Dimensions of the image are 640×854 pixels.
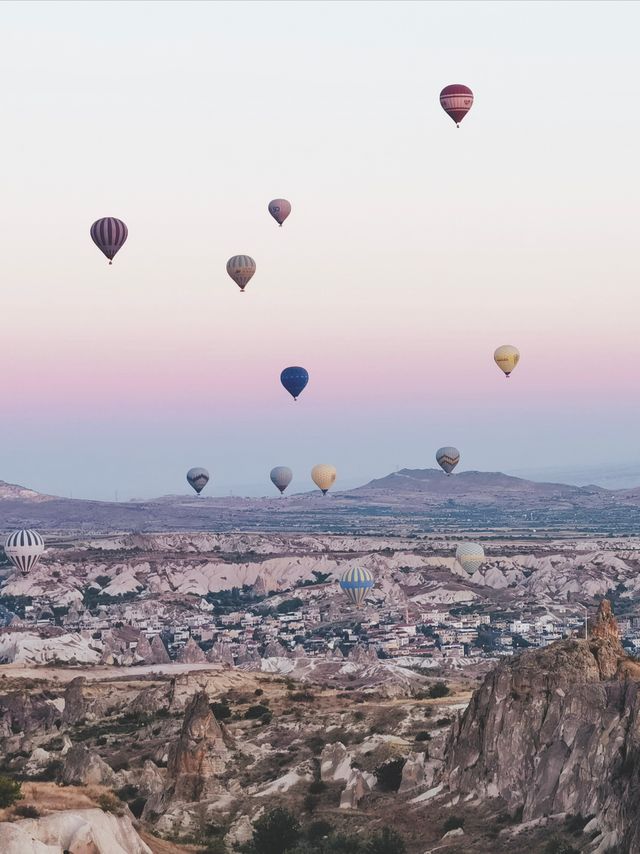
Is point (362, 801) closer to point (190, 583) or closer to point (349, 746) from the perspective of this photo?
point (349, 746)

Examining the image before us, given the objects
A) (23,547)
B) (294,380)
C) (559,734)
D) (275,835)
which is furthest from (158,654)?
(559,734)

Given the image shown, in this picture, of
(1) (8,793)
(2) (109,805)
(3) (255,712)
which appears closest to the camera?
(1) (8,793)

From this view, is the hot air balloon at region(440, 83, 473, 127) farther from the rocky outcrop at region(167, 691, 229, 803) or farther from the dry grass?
the dry grass

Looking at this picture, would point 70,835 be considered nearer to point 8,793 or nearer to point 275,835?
point 8,793

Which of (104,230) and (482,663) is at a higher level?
(104,230)

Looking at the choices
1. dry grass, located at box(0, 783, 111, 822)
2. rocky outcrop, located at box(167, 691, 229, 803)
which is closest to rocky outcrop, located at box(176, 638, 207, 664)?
rocky outcrop, located at box(167, 691, 229, 803)

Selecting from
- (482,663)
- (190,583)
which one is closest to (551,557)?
(190,583)

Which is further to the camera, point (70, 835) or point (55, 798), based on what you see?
point (55, 798)
